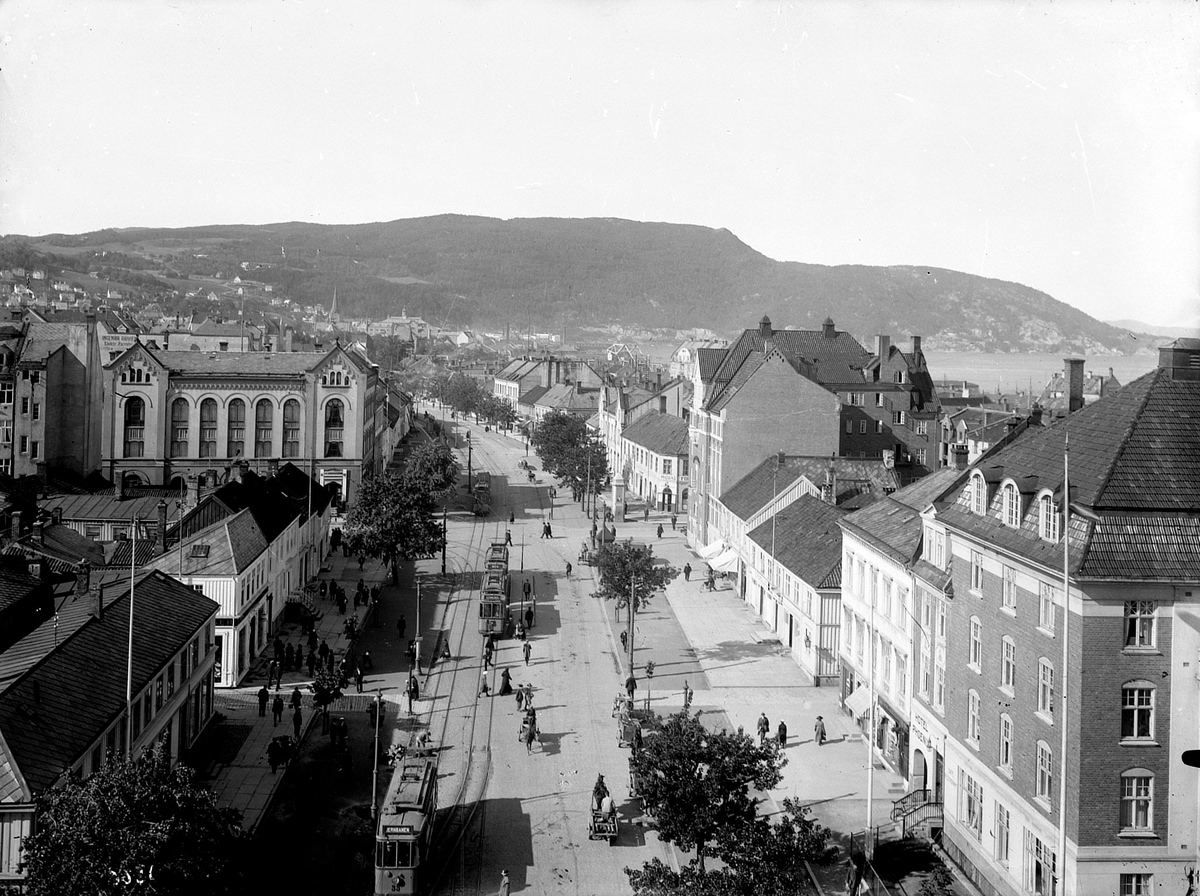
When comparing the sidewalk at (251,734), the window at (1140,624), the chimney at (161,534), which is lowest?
the sidewalk at (251,734)

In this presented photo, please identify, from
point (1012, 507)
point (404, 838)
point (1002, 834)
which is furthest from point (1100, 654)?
point (404, 838)

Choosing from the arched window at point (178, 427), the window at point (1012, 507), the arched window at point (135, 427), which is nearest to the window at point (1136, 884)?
the window at point (1012, 507)

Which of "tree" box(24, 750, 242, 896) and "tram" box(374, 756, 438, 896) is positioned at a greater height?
"tree" box(24, 750, 242, 896)

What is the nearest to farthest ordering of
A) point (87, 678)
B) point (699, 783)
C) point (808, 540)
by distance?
point (699, 783) → point (87, 678) → point (808, 540)

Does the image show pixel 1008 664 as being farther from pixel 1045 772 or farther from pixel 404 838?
pixel 404 838

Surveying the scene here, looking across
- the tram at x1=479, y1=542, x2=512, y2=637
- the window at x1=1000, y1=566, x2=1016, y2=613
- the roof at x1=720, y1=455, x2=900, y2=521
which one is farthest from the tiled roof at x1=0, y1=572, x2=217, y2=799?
the roof at x1=720, y1=455, x2=900, y2=521

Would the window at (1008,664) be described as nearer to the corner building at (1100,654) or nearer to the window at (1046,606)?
the corner building at (1100,654)

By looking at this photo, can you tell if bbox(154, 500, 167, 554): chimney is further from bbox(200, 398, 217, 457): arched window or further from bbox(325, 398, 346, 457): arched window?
bbox(325, 398, 346, 457): arched window
